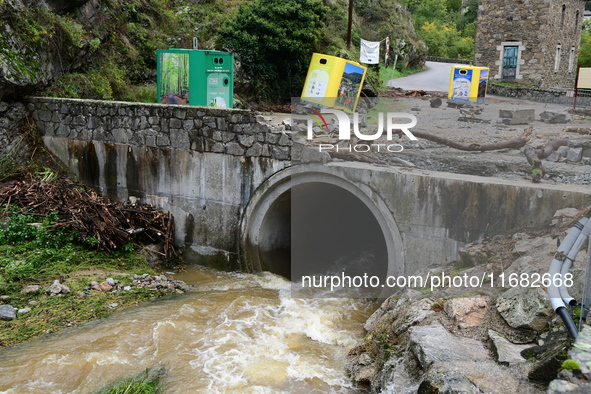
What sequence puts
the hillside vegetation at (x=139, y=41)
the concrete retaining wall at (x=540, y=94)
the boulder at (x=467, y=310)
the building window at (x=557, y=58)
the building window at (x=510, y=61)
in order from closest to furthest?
1. the boulder at (x=467, y=310)
2. the hillside vegetation at (x=139, y=41)
3. the concrete retaining wall at (x=540, y=94)
4. the building window at (x=510, y=61)
5. the building window at (x=557, y=58)

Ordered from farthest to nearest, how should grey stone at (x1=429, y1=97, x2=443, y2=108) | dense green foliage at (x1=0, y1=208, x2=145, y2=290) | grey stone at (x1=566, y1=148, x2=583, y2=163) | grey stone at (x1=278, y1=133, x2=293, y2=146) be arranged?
1. grey stone at (x1=429, y1=97, x2=443, y2=108)
2. grey stone at (x1=278, y1=133, x2=293, y2=146)
3. dense green foliage at (x1=0, y1=208, x2=145, y2=290)
4. grey stone at (x1=566, y1=148, x2=583, y2=163)

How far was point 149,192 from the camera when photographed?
39.5ft

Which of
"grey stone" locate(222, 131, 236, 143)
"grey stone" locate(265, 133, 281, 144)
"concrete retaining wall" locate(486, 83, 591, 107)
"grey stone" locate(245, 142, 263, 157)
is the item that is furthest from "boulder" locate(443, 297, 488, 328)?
"concrete retaining wall" locate(486, 83, 591, 107)

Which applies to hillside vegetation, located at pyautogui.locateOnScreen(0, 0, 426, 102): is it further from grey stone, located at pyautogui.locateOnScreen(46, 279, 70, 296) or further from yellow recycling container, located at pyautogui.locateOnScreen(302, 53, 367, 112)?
yellow recycling container, located at pyautogui.locateOnScreen(302, 53, 367, 112)

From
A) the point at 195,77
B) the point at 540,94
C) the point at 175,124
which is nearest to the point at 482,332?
the point at 175,124

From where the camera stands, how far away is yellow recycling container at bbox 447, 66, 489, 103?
14.4 meters

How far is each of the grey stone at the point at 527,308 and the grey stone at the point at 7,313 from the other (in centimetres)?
689

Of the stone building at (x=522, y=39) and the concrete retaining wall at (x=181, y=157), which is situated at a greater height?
the stone building at (x=522, y=39)

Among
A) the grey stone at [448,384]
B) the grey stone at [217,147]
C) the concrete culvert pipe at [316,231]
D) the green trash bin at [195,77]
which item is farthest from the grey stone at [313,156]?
the grey stone at [448,384]

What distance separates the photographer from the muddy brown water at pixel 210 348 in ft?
23.4

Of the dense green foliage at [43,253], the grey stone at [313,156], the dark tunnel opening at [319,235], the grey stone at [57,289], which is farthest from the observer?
the dark tunnel opening at [319,235]

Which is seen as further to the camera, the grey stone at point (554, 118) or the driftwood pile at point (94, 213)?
the driftwood pile at point (94, 213)

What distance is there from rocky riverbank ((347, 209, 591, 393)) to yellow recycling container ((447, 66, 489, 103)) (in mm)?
7158

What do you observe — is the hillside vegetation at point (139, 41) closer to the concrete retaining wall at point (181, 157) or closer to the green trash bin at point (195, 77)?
the concrete retaining wall at point (181, 157)
